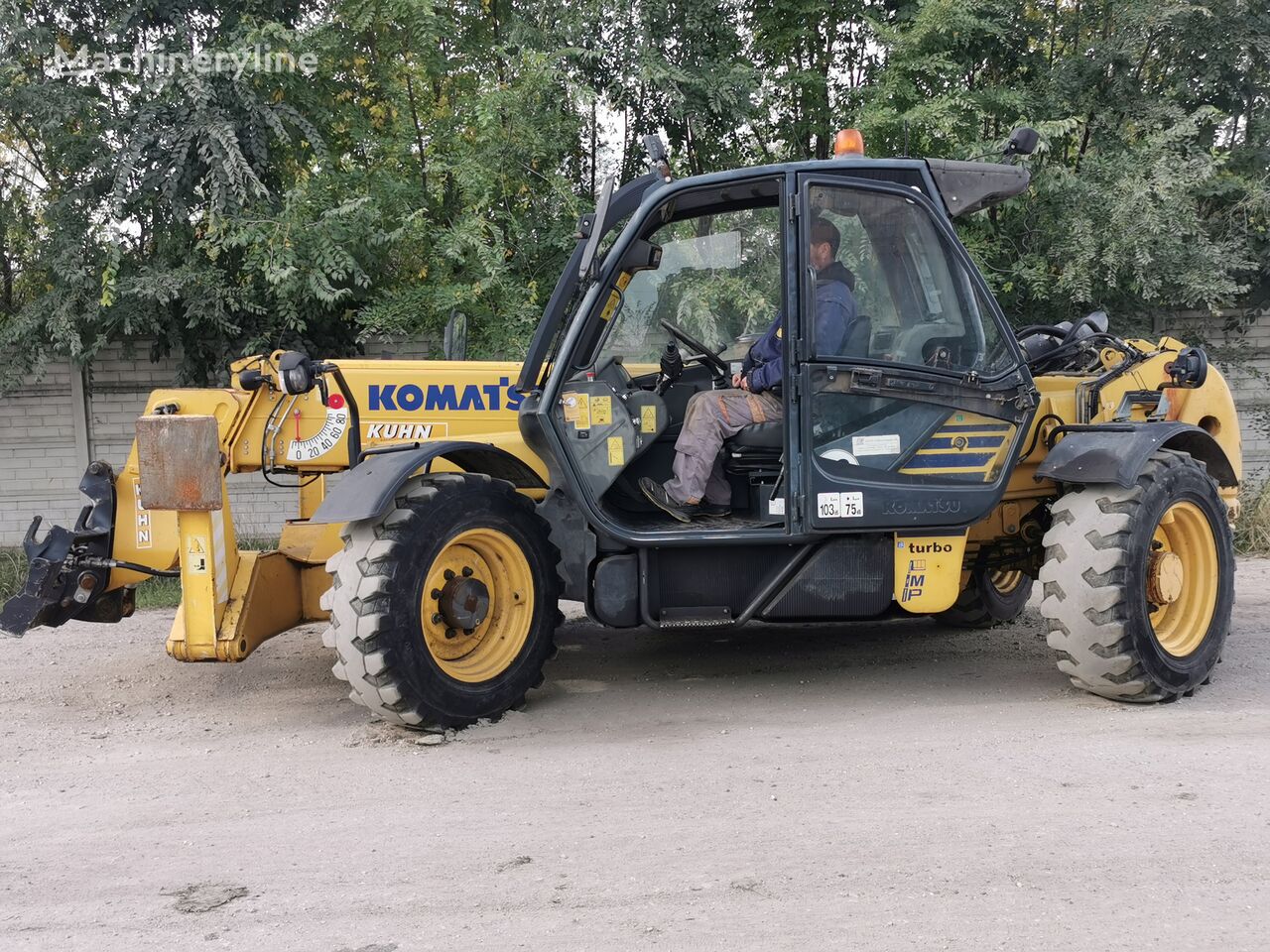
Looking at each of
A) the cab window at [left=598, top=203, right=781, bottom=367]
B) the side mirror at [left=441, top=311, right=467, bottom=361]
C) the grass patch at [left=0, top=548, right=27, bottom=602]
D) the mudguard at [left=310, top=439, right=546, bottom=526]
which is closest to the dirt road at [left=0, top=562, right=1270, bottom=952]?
the mudguard at [left=310, top=439, right=546, bottom=526]

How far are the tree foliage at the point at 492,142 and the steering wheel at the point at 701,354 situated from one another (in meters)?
4.34

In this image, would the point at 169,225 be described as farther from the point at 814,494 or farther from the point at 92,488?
the point at 814,494

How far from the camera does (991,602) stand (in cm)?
726

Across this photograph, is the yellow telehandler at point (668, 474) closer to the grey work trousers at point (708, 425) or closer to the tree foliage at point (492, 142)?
the grey work trousers at point (708, 425)

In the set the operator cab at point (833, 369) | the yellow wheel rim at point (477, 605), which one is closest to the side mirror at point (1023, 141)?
the operator cab at point (833, 369)

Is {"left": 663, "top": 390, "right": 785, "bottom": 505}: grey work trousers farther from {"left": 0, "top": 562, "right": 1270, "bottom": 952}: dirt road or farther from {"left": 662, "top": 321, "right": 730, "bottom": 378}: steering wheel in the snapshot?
{"left": 0, "top": 562, "right": 1270, "bottom": 952}: dirt road

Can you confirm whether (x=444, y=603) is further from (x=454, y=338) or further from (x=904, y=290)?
(x=904, y=290)

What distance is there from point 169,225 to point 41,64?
187 cm

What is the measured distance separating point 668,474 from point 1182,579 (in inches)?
100

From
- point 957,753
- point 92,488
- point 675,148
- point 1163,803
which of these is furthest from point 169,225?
point 1163,803

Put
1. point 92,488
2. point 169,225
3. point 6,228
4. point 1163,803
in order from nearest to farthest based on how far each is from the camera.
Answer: point 1163,803 → point 92,488 → point 169,225 → point 6,228

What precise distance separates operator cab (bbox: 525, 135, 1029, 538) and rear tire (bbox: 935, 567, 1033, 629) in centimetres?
188

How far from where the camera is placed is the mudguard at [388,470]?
15.6 ft

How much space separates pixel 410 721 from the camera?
4.85m
